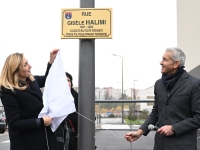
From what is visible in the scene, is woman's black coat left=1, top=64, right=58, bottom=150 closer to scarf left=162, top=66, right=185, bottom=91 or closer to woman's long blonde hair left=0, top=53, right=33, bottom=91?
woman's long blonde hair left=0, top=53, right=33, bottom=91

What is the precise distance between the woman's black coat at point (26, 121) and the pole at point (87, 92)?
17.0 inches

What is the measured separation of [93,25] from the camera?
323 cm

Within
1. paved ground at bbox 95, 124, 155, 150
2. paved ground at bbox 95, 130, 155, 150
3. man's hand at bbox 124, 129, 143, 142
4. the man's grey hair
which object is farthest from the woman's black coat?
paved ground at bbox 95, 130, 155, 150

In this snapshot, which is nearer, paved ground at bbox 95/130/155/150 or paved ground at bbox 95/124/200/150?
paved ground at bbox 95/124/200/150

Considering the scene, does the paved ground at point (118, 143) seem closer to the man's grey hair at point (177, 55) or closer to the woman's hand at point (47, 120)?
the woman's hand at point (47, 120)

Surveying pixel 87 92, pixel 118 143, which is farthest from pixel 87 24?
pixel 118 143

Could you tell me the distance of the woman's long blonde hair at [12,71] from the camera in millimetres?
2820

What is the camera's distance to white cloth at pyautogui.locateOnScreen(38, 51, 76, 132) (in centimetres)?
286

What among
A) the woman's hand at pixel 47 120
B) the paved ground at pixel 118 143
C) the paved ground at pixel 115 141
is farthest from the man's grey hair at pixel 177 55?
the paved ground at pixel 118 143

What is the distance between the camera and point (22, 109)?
2.81 metres

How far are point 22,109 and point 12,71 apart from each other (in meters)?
0.39

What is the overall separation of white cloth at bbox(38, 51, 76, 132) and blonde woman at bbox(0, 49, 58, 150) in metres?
0.08

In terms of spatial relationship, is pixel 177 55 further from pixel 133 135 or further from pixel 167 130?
pixel 133 135

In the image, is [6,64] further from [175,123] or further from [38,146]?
[175,123]
